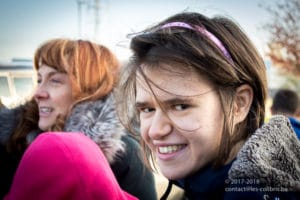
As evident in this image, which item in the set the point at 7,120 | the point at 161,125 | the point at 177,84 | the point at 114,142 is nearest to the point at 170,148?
the point at 161,125

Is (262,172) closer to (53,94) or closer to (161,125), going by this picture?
(161,125)

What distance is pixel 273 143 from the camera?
889mm

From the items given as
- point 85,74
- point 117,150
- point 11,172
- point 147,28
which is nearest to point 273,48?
point 147,28

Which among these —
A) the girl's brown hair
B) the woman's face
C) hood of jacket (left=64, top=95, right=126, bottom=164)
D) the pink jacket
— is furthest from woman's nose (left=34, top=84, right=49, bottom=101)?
the pink jacket

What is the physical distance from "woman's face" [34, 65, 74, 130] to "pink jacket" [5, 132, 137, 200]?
1.10 m

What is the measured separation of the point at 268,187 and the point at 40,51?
1.73 m

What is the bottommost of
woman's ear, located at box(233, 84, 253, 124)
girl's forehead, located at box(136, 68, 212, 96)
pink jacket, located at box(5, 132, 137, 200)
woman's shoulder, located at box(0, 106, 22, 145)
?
woman's shoulder, located at box(0, 106, 22, 145)

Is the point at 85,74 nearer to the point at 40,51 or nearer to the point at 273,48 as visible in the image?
the point at 40,51

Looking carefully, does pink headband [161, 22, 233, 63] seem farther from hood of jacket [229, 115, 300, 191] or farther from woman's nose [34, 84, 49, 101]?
woman's nose [34, 84, 49, 101]

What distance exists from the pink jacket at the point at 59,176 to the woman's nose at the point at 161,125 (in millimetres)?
196

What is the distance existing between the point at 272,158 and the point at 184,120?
256 millimetres

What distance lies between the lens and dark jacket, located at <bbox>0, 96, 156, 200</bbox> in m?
1.72

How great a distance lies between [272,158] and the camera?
0.86 m

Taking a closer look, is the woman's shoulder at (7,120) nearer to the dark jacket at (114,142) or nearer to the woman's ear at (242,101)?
the dark jacket at (114,142)
